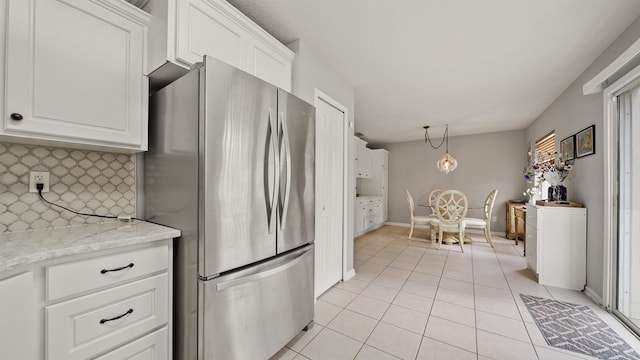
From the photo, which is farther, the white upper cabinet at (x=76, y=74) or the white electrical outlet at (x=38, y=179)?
the white electrical outlet at (x=38, y=179)

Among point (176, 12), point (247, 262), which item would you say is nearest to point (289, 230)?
point (247, 262)

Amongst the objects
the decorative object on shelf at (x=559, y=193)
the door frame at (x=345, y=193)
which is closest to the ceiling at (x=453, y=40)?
the door frame at (x=345, y=193)

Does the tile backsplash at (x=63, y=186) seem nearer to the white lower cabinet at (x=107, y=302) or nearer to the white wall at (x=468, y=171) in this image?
the white lower cabinet at (x=107, y=302)

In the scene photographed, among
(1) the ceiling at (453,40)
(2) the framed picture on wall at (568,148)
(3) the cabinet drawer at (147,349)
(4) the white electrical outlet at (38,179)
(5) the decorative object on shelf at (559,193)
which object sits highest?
(1) the ceiling at (453,40)

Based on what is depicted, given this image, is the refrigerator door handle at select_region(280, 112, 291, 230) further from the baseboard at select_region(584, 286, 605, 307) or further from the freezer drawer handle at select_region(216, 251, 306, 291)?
the baseboard at select_region(584, 286, 605, 307)

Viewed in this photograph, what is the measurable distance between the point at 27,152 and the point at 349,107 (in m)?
2.70

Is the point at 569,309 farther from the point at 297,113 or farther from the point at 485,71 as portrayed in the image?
the point at 297,113

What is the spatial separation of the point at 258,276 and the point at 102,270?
70 centimetres

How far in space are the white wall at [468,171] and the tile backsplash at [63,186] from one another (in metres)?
6.22

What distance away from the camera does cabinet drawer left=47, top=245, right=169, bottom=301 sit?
0.91 meters

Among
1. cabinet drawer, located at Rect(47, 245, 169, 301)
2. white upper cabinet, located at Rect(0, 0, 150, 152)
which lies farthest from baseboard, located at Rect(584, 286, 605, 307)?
white upper cabinet, located at Rect(0, 0, 150, 152)

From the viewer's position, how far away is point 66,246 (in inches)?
36.6

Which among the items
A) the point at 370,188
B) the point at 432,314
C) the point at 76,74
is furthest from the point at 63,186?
the point at 370,188

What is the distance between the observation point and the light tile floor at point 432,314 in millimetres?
1593
